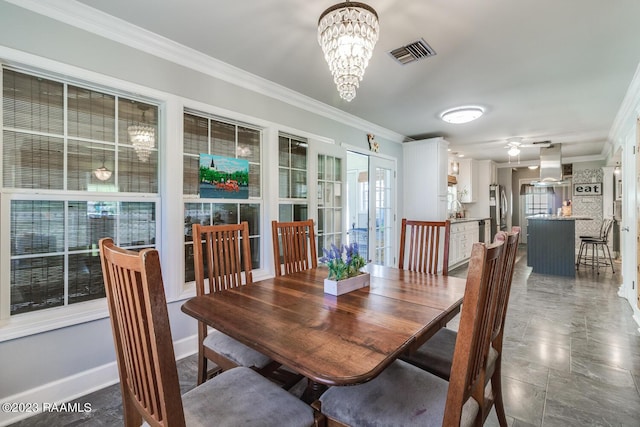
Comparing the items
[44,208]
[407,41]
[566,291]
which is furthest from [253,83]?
A: [566,291]

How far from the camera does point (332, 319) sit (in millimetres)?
1243

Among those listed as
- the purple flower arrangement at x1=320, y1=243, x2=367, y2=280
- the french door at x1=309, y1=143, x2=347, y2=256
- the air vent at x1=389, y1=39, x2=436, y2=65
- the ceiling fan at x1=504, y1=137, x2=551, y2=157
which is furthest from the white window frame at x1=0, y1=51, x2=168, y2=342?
the ceiling fan at x1=504, y1=137, x2=551, y2=157

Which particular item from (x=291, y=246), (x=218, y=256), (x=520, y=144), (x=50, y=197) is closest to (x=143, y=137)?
(x=50, y=197)

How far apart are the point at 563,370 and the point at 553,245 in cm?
385

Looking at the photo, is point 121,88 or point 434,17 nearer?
point 434,17

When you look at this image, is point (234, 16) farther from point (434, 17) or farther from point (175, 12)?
point (434, 17)

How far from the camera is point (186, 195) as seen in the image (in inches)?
98.0

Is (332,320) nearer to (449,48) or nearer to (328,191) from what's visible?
(449,48)

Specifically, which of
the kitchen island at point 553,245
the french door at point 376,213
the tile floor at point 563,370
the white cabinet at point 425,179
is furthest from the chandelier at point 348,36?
the kitchen island at point 553,245

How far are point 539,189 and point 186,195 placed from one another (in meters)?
9.97

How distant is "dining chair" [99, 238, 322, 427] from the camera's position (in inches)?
30.3

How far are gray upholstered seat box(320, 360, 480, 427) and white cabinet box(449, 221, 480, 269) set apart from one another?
4.78 meters

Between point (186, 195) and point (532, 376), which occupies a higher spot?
point (186, 195)

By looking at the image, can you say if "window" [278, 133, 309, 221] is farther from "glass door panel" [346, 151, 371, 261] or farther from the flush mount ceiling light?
the flush mount ceiling light
